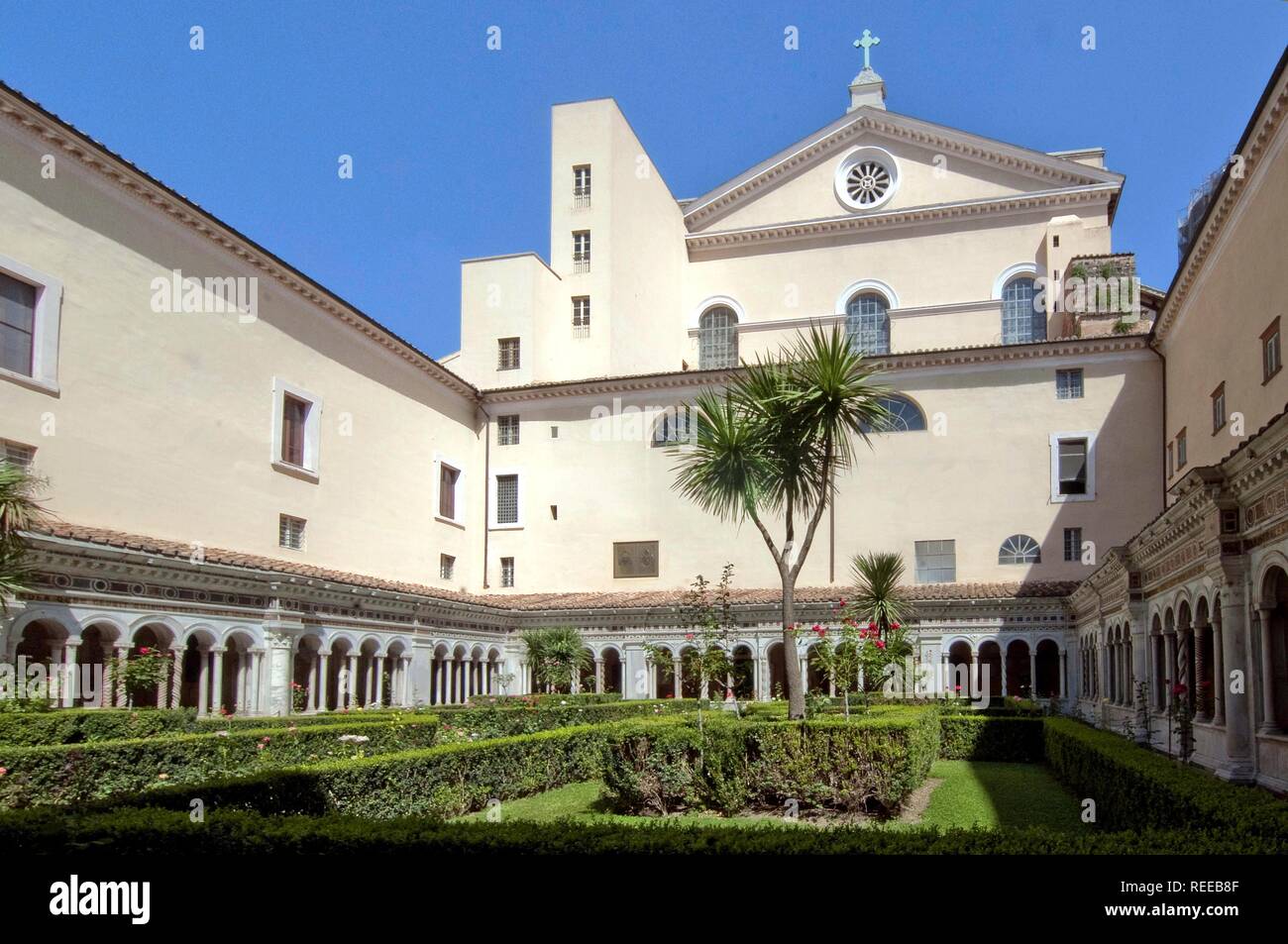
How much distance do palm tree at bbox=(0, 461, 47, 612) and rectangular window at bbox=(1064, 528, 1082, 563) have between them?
2604 centimetres

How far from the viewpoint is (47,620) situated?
58.0 ft

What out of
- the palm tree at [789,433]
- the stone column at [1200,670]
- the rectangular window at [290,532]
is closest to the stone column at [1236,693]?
the stone column at [1200,670]

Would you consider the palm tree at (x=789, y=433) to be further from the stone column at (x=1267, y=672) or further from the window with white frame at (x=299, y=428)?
the window with white frame at (x=299, y=428)

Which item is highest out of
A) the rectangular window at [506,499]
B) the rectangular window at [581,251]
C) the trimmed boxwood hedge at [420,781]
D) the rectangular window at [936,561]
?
the rectangular window at [581,251]

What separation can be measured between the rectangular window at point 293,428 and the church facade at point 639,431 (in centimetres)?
10

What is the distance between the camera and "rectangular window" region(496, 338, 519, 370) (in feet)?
125

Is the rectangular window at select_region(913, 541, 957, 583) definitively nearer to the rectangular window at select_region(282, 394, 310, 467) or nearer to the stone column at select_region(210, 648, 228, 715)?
the rectangular window at select_region(282, 394, 310, 467)

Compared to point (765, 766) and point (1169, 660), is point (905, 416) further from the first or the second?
point (765, 766)

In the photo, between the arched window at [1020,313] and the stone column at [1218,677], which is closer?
the stone column at [1218,677]

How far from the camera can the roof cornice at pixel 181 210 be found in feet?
63.0

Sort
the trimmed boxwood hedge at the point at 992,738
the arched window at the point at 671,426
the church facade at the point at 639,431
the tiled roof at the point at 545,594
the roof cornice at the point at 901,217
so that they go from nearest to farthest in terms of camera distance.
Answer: the church facade at the point at 639,431, the tiled roof at the point at 545,594, the trimmed boxwood hedge at the point at 992,738, the arched window at the point at 671,426, the roof cornice at the point at 901,217

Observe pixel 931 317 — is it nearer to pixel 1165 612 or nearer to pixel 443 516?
pixel 443 516
